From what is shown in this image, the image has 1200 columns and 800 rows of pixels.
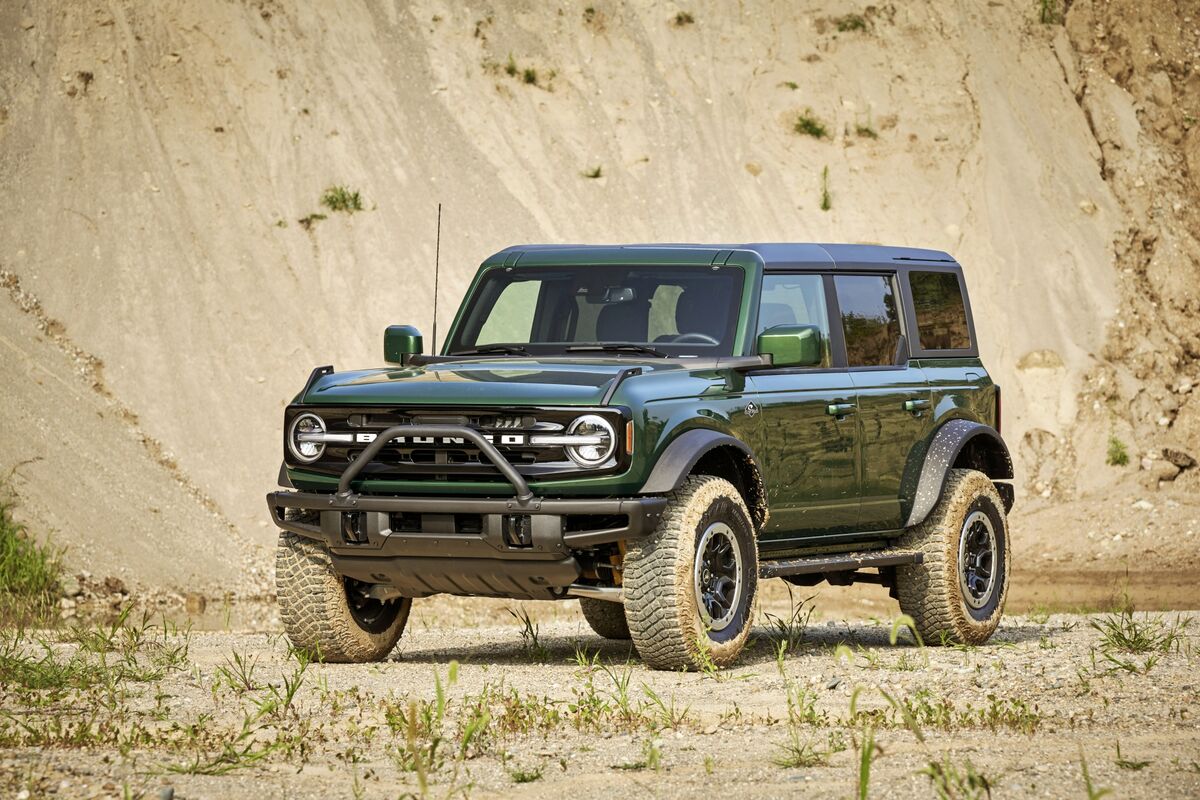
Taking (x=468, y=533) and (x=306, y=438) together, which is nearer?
(x=468, y=533)

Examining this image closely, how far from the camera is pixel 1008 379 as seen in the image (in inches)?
1033

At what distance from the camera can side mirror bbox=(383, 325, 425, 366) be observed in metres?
9.90

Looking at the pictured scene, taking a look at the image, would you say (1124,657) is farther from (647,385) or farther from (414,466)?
(414,466)

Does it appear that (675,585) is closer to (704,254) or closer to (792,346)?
(792,346)

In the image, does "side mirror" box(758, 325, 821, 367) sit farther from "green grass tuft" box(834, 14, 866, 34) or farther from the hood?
"green grass tuft" box(834, 14, 866, 34)

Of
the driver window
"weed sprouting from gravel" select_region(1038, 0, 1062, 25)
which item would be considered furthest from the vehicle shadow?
"weed sprouting from gravel" select_region(1038, 0, 1062, 25)

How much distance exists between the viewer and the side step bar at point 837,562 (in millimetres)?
9508

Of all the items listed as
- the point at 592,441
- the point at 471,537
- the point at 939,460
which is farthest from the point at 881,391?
the point at 471,537

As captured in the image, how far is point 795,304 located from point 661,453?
191 centimetres

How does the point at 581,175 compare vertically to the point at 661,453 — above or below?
above

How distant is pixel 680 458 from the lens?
8.52 meters

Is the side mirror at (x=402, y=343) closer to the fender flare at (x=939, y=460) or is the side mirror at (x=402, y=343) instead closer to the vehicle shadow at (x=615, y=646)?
the vehicle shadow at (x=615, y=646)

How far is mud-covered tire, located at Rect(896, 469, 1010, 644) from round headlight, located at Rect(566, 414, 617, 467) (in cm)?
304

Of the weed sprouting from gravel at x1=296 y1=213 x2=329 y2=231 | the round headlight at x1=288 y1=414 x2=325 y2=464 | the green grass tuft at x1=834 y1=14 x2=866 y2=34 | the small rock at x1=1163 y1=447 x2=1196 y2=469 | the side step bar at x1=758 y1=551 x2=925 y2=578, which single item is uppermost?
the green grass tuft at x1=834 y1=14 x2=866 y2=34
